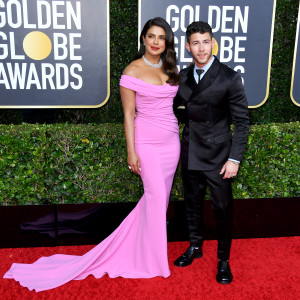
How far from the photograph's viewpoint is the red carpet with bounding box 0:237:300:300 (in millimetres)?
2945

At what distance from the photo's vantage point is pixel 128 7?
14.0 ft

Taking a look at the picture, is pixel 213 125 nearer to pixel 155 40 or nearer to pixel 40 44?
pixel 155 40

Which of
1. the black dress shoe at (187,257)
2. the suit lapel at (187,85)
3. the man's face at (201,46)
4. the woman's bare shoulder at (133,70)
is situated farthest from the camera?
the black dress shoe at (187,257)

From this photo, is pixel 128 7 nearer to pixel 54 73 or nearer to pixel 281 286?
pixel 54 73

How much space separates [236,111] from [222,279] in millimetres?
1524

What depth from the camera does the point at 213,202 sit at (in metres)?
3.15

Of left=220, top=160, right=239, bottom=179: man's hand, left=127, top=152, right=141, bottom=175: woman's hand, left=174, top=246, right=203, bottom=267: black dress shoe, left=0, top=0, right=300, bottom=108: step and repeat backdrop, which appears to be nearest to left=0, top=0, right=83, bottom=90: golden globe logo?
left=0, top=0, right=300, bottom=108: step and repeat backdrop

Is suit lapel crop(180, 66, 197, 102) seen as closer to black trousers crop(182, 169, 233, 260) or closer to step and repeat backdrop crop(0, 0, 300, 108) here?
black trousers crop(182, 169, 233, 260)

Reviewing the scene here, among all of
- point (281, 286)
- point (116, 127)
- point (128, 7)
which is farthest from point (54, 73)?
point (281, 286)

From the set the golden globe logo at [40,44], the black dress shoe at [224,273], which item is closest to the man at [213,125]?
the black dress shoe at [224,273]

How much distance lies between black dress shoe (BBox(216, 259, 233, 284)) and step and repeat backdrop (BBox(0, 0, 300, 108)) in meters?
2.26

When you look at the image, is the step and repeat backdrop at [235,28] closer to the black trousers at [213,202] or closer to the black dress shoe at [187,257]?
the black trousers at [213,202]

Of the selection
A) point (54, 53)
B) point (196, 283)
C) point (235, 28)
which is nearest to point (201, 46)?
point (235, 28)

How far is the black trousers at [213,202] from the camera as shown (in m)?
3.09
